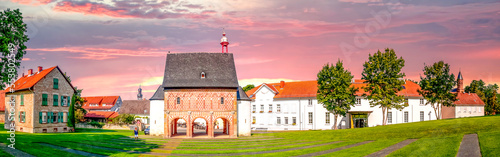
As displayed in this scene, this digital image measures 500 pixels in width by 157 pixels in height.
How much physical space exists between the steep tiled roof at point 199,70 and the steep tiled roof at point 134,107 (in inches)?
2105

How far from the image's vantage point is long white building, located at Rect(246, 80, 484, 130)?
70125 millimetres

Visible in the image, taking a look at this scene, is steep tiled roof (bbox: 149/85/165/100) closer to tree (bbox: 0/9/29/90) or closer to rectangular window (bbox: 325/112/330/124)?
tree (bbox: 0/9/29/90)

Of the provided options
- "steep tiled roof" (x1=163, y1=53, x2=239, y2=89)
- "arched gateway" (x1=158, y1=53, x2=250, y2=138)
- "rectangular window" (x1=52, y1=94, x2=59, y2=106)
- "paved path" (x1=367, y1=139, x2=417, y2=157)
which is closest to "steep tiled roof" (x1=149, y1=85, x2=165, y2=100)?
"arched gateway" (x1=158, y1=53, x2=250, y2=138)

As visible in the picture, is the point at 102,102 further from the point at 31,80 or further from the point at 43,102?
the point at 43,102

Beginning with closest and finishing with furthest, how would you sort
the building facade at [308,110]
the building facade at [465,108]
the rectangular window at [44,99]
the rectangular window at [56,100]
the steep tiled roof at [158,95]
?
the rectangular window at [44,99] < the rectangular window at [56,100] < the steep tiled roof at [158,95] < the building facade at [308,110] < the building facade at [465,108]

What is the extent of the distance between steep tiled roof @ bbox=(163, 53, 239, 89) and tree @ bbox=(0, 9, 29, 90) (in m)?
18.7

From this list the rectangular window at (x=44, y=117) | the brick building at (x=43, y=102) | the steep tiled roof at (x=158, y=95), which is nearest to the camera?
the brick building at (x=43, y=102)

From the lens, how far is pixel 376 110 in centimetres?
7006

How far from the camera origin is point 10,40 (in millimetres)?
38156

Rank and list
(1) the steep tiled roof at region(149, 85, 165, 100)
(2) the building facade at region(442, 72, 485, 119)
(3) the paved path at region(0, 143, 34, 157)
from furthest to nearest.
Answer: (2) the building facade at region(442, 72, 485, 119), (1) the steep tiled roof at region(149, 85, 165, 100), (3) the paved path at region(0, 143, 34, 157)

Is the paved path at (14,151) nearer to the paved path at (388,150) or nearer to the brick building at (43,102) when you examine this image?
the brick building at (43,102)

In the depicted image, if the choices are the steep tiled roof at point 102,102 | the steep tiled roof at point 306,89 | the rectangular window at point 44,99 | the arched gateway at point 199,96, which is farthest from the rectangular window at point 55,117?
the steep tiled roof at point 102,102

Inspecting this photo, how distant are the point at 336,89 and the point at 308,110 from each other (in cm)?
1151

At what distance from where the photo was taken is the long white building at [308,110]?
7012 centimetres
